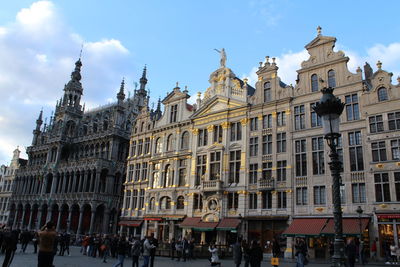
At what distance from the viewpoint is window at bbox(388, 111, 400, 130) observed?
3006cm

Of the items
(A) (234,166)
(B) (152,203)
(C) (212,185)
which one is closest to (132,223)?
(B) (152,203)

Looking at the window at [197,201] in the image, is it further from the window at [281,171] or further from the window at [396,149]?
the window at [396,149]

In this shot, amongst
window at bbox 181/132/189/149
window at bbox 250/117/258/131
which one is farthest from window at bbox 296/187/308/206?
window at bbox 181/132/189/149

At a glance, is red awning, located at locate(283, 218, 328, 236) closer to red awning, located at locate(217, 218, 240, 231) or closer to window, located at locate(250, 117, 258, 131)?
red awning, located at locate(217, 218, 240, 231)

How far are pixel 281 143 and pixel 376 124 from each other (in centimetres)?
901

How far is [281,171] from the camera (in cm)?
3569

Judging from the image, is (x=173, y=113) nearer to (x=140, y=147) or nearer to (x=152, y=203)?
(x=140, y=147)

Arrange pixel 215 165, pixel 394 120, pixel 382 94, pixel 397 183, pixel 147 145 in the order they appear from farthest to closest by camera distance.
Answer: pixel 147 145, pixel 215 165, pixel 382 94, pixel 394 120, pixel 397 183

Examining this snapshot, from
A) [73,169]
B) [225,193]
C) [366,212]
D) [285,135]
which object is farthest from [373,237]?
[73,169]

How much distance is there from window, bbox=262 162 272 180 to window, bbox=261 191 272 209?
1506 millimetres

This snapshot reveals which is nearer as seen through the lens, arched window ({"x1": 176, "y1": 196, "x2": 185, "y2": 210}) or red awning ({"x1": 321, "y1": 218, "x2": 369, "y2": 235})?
red awning ({"x1": 321, "y1": 218, "x2": 369, "y2": 235})

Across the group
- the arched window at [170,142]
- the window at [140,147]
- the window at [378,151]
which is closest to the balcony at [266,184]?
the window at [378,151]

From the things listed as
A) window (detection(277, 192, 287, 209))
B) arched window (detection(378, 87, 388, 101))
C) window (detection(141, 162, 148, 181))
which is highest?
arched window (detection(378, 87, 388, 101))

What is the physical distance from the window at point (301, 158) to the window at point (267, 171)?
2.92 meters
